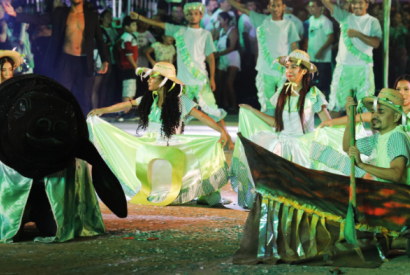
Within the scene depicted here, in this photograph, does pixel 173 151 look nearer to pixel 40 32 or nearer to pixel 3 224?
pixel 3 224

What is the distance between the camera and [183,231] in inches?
187

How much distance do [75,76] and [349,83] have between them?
5.56 m

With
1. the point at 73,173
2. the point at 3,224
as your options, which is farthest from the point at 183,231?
the point at 3,224

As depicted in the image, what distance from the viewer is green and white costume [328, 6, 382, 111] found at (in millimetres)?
10578

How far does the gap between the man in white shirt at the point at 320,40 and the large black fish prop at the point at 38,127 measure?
9.10 m

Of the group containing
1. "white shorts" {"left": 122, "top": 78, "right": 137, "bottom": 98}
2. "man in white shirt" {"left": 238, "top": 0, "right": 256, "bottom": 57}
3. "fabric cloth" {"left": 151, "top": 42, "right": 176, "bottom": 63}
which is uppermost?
"man in white shirt" {"left": 238, "top": 0, "right": 256, "bottom": 57}

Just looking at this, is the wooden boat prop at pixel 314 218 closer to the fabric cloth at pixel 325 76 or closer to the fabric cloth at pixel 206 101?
the fabric cloth at pixel 206 101

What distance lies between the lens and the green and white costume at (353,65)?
10.6 meters

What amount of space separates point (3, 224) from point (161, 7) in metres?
9.73

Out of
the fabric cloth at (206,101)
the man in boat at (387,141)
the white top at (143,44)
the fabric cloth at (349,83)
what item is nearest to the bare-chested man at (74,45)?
the white top at (143,44)

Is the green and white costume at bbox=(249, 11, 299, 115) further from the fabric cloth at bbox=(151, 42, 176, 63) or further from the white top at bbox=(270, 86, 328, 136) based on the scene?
the white top at bbox=(270, 86, 328, 136)

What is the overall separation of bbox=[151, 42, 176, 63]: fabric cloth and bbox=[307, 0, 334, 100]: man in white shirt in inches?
115

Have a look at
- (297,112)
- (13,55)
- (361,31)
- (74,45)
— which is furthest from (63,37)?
(297,112)

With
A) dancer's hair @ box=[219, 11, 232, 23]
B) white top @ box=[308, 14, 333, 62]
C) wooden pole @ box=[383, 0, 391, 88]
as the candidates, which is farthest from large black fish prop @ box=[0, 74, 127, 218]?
wooden pole @ box=[383, 0, 391, 88]
